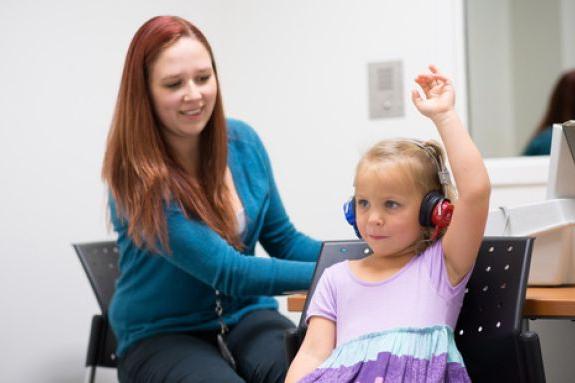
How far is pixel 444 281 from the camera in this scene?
4.44ft

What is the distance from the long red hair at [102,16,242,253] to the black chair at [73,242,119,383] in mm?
404

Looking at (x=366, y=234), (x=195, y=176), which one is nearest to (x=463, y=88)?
(x=195, y=176)

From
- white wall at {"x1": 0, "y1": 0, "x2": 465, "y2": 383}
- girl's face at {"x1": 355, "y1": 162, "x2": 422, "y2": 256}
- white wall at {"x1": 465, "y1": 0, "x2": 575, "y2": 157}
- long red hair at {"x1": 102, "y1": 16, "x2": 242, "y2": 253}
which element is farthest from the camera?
white wall at {"x1": 465, "y1": 0, "x2": 575, "y2": 157}

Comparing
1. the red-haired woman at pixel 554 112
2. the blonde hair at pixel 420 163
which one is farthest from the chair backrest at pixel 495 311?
the red-haired woman at pixel 554 112

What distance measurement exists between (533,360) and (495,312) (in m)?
0.12

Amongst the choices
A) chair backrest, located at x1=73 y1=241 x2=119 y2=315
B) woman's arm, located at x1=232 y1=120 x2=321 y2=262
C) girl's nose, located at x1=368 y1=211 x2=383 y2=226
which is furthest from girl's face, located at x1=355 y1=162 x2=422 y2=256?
chair backrest, located at x1=73 y1=241 x2=119 y2=315

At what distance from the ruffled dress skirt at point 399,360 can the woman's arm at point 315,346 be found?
54 millimetres

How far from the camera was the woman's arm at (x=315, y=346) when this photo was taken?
1.42 m

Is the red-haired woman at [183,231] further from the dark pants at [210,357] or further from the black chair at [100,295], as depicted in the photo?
the black chair at [100,295]

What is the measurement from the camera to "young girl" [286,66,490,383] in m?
1.29

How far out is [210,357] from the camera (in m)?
1.89

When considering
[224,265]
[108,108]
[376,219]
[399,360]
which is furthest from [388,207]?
[108,108]

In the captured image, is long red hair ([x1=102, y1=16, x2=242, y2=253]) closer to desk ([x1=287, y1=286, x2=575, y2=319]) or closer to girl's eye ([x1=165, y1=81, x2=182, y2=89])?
girl's eye ([x1=165, y1=81, x2=182, y2=89])

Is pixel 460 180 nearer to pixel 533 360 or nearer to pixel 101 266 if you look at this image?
pixel 533 360
